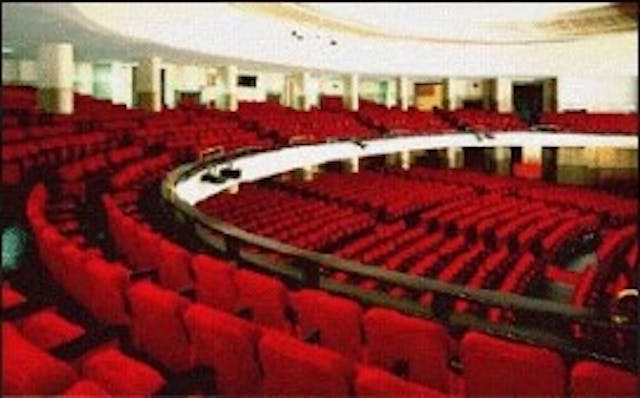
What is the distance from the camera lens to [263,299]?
2850 mm

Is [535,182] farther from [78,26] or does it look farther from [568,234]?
[78,26]

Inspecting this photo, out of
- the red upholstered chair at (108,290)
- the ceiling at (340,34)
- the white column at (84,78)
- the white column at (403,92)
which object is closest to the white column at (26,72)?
the white column at (84,78)

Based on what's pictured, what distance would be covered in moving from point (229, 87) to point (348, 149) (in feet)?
9.61

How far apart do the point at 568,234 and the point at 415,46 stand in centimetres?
732

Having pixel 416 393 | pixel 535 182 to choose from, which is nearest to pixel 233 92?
pixel 535 182

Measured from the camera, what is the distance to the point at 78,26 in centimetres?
748

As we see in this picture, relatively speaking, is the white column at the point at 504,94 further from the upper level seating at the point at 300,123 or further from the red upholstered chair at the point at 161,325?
the red upholstered chair at the point at 161,325

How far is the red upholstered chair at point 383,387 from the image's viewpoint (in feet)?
5.52

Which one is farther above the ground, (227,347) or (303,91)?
(303,91)

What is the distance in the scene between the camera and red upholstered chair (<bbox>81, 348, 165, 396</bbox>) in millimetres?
1857

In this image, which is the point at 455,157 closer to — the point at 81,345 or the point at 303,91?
the point at 303,91

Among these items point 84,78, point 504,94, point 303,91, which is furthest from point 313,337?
point 504,94

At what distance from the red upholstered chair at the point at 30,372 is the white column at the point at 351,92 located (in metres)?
15.4

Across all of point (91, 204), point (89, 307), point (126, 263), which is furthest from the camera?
point (91, 204)
